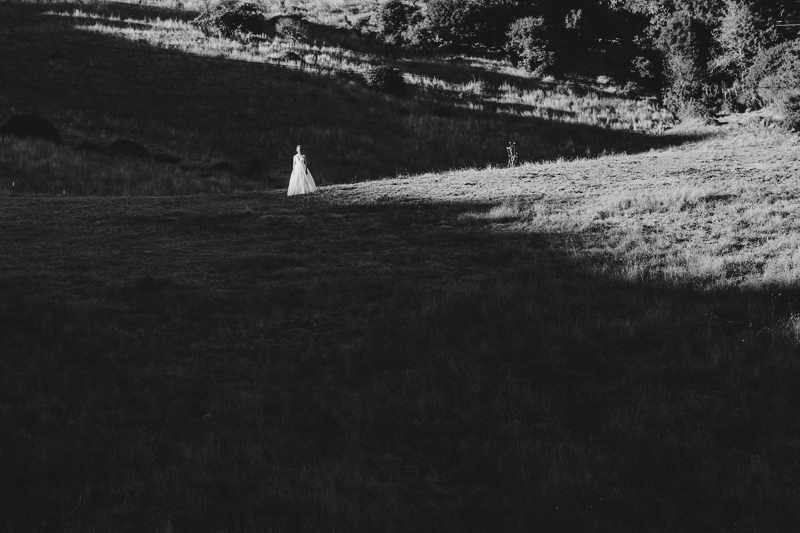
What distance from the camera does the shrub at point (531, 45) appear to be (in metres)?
54.8

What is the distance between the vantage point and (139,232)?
1557cm

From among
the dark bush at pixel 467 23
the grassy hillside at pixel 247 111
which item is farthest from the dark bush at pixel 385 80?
the dark bush at pixel 467 23

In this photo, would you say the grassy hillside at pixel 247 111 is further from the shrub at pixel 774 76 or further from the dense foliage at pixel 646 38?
the shrub at pixel 774 76

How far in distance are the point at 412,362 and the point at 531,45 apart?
52.6 metres

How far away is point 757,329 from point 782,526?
369cm

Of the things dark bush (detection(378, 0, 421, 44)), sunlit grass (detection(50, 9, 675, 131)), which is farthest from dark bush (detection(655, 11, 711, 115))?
dark bush (detection(378, 0, 421, 44))

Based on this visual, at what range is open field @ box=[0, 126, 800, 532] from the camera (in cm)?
548

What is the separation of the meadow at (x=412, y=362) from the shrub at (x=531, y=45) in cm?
3872

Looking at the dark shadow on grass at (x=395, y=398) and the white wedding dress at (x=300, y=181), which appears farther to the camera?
the white wedding dress at (x=300, y=181)

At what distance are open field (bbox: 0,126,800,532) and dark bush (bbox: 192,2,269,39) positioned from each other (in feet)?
142

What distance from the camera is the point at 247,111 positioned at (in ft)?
128

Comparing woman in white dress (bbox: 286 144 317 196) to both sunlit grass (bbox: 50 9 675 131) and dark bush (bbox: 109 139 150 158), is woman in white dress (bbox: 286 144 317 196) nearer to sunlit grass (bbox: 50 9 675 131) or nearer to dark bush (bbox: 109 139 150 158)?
dark bush (bbox: 109 139 150 158)

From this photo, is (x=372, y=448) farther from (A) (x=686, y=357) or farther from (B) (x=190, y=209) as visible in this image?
(B) (x=190, y=209)

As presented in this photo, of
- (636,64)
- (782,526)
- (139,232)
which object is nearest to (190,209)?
(139,232)
